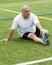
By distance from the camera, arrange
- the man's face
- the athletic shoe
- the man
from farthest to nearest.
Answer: the man < the man's face < the athletic shoe

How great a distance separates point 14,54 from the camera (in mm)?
6816

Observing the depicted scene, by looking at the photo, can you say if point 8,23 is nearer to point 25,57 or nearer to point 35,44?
point 35,44

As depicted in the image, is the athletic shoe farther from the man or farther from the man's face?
the man's face

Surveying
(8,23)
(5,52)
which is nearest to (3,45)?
(5,52)

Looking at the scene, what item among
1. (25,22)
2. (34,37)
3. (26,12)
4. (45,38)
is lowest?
(34,37)

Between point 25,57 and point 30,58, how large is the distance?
0.13 meters

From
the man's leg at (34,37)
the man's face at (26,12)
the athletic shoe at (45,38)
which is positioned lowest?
the man's leg at (34,37)

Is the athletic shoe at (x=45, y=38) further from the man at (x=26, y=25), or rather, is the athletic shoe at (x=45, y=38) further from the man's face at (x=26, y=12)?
the man's face at (x=26, y=12)

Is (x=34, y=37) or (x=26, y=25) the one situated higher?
(x=26, y=25)

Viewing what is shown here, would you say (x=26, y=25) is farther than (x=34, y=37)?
Yes

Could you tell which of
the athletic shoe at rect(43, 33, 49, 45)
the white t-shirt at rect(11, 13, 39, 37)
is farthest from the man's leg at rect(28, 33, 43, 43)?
the athletic shoe at rect(43, 33, 49, 45)

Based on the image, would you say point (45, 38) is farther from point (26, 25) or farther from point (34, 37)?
point (26, 25)

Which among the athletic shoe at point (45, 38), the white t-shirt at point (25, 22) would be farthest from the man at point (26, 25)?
the athletic shoe at point (45, 38)

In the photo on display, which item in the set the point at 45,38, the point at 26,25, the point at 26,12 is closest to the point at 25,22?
the point at 26,25
